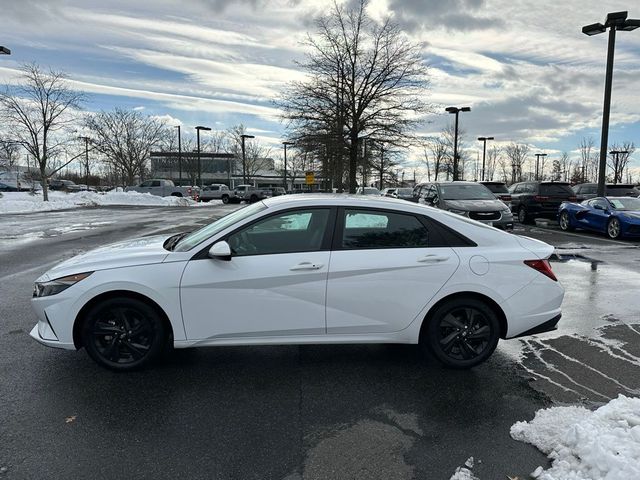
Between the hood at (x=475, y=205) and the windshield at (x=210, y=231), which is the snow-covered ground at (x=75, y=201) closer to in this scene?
the hood at (x=475, y=205)

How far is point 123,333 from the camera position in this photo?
13.2 ft

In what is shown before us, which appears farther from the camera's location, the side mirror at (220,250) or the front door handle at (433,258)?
the front door handle at (433,258)

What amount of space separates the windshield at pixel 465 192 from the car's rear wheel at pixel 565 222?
14.8ft

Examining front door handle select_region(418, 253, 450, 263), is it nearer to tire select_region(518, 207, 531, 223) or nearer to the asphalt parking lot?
the asphalt parking lot

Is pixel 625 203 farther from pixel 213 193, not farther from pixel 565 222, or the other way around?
pixel 213 193

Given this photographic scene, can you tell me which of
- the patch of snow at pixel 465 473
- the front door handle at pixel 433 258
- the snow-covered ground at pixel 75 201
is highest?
the front door handle at pixel 433 258

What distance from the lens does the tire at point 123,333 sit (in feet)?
13.1

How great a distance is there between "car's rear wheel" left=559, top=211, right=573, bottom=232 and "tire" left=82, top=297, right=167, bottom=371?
16.1 metres

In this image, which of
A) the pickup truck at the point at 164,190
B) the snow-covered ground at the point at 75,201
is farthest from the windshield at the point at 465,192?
the pickup truck at the point at 164,190

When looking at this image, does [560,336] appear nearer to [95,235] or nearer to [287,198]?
[287,198]

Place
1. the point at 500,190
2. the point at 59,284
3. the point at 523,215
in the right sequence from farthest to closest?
the point at 500,190 < the point at 523,215 < the point at 59,284

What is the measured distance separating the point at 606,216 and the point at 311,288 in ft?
46.4

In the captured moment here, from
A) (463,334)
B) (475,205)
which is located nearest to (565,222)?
(475,205)

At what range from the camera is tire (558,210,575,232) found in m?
16.6
